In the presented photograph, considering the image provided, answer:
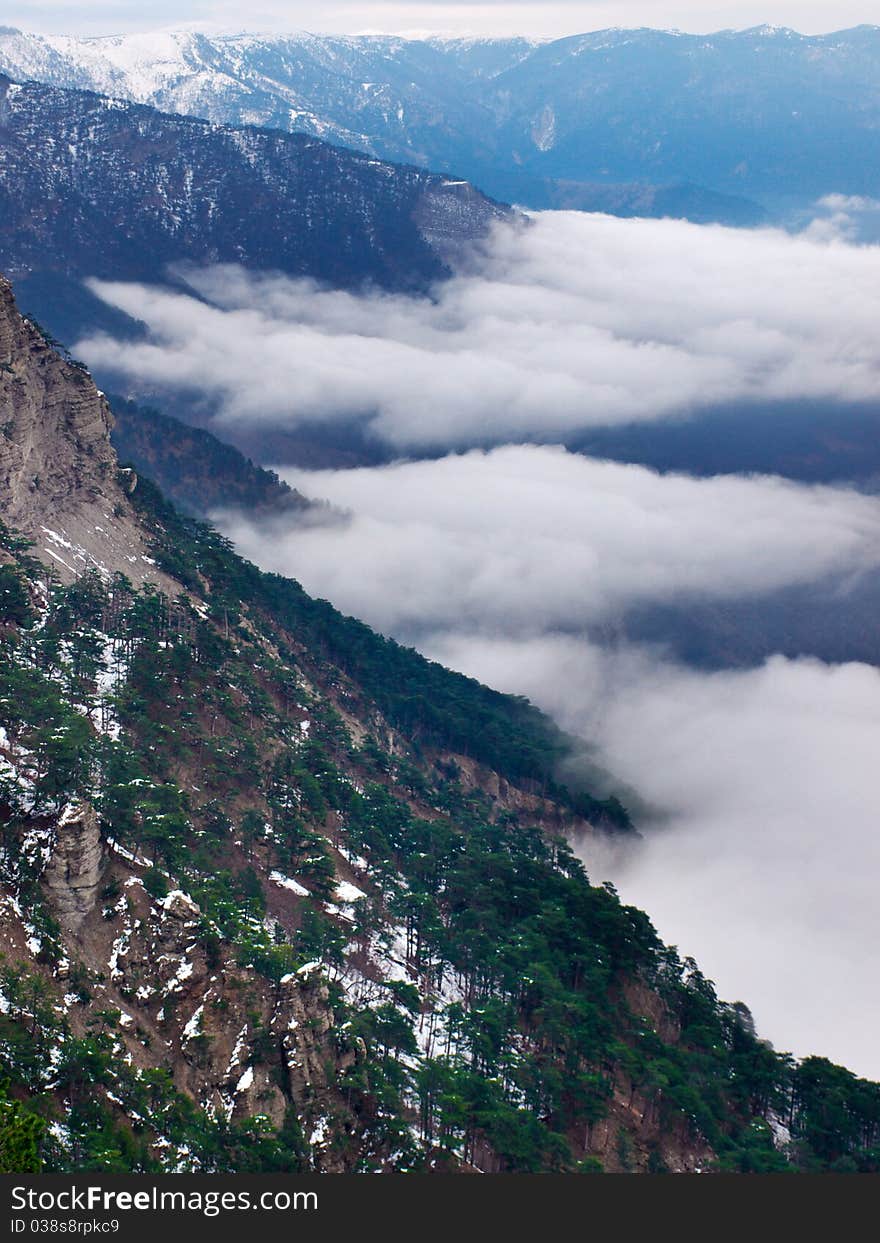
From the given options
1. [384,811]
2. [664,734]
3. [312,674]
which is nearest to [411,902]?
[384,811]

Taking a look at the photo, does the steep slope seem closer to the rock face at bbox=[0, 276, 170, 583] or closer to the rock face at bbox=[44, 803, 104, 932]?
the rock face at bbox=[44, 803, 104, 932]

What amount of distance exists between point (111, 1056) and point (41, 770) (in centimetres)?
1946

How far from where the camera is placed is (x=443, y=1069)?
64000 millimetres

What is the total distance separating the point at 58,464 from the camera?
112m

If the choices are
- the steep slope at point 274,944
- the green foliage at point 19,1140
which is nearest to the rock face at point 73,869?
the steep slope at point 274,944

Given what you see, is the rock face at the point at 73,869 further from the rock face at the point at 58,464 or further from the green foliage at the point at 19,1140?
the rock face at the point at 58,464

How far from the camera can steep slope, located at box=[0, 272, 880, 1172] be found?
57250 mm

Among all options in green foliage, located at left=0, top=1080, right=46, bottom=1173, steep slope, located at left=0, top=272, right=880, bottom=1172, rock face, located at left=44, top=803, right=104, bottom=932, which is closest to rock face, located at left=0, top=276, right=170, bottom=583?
steep slope, located at left=0, top=272, right=880, bottom=1172

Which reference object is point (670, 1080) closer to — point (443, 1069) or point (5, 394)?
point (443, 1069)

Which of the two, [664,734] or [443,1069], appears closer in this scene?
[443,1069]

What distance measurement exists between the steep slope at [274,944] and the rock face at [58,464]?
16.6 inches

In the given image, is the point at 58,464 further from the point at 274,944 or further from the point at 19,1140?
the point at 19,1140

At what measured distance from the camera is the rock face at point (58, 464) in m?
105

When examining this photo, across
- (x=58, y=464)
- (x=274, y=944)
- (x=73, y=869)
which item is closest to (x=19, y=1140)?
(x=73, y=869)
